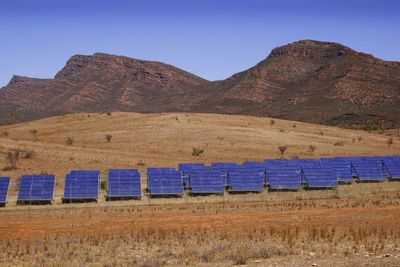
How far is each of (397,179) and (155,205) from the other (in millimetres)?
18670

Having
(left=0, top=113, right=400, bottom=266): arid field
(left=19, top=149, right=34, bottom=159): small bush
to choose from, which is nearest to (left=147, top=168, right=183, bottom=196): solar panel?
(left=0, top=113, right=400, bottom=266): arid field

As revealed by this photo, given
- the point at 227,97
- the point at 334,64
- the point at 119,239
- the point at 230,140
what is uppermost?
the point at 334,64

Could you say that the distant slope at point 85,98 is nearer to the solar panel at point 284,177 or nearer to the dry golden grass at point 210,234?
the solar panel at point 284,177

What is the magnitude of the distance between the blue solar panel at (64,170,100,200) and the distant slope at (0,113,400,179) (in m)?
8.58

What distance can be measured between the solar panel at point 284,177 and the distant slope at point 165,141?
1393 centimetres

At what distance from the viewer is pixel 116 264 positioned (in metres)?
16.0

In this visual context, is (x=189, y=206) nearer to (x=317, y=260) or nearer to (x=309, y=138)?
(x=317, y=260)

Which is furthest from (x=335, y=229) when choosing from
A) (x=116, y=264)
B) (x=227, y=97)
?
(x=227, y=97)

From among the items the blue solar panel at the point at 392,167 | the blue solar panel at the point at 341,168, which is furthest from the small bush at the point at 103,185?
the blue solar panel at the point at 392,167

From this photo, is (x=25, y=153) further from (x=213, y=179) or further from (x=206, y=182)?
(x=213, y=179)

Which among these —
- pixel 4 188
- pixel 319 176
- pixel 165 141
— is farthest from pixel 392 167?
pixel 165 141

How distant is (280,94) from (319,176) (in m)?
121

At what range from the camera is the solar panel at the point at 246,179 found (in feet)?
113

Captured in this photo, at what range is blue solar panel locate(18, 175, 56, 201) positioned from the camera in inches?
1216
